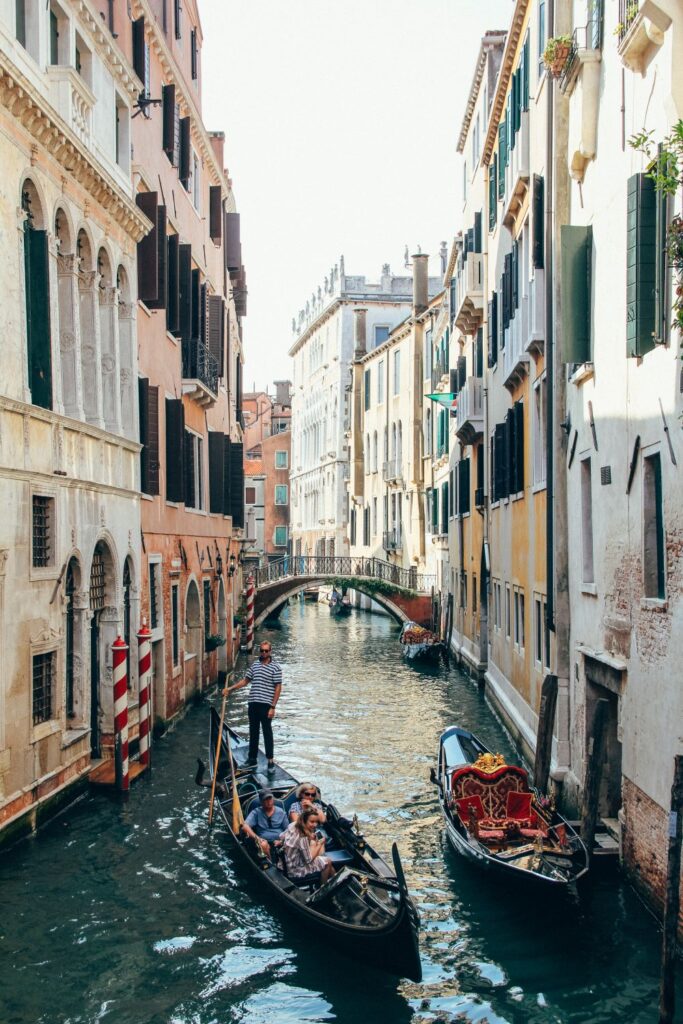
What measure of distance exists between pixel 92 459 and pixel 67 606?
157 cm

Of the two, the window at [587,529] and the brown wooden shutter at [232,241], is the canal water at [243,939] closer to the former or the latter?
the window at [587,529]

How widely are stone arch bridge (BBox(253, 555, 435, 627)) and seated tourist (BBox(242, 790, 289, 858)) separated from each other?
22433mm

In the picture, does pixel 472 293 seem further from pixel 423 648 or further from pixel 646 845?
pixel 646 845

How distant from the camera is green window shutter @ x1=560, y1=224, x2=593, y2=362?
34.6 ft

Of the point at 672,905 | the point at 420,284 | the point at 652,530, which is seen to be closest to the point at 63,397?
the point at 652,530

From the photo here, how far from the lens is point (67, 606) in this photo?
1141 centimetres

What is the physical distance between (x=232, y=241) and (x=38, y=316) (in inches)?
587

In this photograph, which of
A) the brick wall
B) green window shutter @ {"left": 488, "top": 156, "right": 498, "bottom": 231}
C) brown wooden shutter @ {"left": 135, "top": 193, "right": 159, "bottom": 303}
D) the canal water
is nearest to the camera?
the canal water

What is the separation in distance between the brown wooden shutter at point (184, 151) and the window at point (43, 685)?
33.3ft

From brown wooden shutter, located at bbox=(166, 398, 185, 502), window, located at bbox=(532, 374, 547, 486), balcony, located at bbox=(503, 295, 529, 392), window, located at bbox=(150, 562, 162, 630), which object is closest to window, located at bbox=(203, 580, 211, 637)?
brown wooden shutter, located at bbox=(166, 398, 185, 502)

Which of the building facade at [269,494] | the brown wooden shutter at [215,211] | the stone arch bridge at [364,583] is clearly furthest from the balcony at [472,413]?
the building facade at [269,494]

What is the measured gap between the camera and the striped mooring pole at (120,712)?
11797 millimetres

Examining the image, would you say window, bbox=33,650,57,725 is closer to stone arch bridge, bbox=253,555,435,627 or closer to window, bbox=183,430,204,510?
window, bbox=183,430,204,510

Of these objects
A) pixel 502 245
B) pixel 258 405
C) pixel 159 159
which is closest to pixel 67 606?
pixel 159 159
